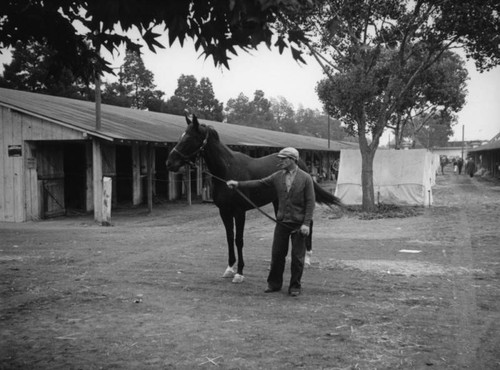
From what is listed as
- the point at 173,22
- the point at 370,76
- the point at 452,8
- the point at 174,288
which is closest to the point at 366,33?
the point at 370,76

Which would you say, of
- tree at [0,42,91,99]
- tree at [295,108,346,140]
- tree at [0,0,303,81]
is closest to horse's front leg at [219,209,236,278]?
tree at [0,0,303,81]

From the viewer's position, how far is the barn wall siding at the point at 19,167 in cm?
1548

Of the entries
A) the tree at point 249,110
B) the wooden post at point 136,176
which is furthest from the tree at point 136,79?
the wooden post at point 136,176

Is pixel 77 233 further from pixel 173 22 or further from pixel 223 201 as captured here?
pixel 173 22

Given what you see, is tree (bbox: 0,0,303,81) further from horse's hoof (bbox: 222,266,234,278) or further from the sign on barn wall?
the sign on barn wall

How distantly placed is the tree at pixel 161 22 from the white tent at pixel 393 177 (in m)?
15.9

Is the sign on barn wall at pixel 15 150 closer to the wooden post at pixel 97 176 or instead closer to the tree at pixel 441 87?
the wooden post at pixel 97 176

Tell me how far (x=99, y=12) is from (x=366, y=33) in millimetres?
14352


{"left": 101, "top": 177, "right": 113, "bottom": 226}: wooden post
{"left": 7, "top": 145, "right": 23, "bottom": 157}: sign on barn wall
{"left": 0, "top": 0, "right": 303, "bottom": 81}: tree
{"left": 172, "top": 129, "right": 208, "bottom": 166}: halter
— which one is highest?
{"left": 0, "top": 0, "right": 303, "bottom": 81}: tree

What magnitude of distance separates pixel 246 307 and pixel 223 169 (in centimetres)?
224

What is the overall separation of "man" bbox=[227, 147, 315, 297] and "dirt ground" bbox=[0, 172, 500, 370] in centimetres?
31

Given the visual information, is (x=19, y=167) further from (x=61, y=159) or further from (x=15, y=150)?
(x=61, y=159)

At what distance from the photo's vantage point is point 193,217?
645 inches

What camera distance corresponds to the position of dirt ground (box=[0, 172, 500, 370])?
402 centimetres
